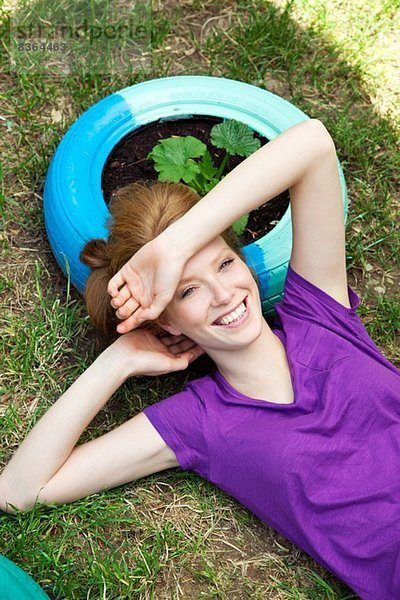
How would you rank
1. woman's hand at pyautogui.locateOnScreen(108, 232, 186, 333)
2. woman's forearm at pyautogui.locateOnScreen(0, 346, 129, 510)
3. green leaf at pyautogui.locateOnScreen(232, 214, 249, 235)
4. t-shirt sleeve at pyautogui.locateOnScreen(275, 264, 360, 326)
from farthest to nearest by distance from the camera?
green leaf at pyautogui.locateOnScreen(232, 214, 249, 235), t-shirt sleeve at pyautogui.locateOnScreen(275, 264, 360, 326), woman's forearm at pyautogui.locateOnScreen(0, 346, 129, 510), woman's hand at pyautogui.locateOnScreen(108, 232, 186, 333)

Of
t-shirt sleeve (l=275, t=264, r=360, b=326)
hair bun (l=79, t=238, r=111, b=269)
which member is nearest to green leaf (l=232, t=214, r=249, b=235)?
t-shirt sleeve (l=275, t=264, r=360, b=326)

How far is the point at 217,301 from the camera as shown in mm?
2182

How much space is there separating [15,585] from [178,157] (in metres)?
1.37

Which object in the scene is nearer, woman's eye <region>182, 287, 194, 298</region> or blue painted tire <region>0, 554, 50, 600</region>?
blue painted tire <region>0, 554, 50, 600</region>

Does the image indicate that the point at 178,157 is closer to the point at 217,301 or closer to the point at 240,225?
the point at 240,225

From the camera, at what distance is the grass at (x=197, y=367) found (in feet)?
7.70

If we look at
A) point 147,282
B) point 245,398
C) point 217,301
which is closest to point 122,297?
point 147,282

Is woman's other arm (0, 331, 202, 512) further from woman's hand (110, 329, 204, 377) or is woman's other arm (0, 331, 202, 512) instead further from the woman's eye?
the woman's eye

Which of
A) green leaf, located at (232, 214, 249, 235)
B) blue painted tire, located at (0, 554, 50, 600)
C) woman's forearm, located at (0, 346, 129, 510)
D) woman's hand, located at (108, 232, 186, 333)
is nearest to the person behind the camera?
blue painted tire, located at (0, 554, 50, 600)

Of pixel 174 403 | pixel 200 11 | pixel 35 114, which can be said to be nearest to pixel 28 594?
pixel 174 403

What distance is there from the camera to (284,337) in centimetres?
243

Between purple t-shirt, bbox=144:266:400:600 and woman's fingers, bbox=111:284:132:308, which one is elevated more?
woman's fingers, bbox=111:284:132:308

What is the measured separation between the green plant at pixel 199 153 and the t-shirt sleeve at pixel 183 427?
629 mm

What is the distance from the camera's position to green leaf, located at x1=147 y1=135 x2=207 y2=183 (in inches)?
105
